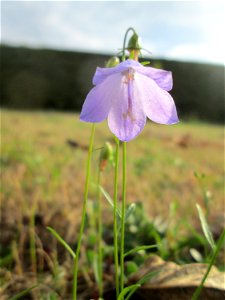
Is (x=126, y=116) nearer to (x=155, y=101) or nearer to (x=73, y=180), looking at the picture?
(x=155, y=101)

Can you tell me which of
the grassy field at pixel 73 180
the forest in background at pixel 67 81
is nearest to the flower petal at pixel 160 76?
the grassy field at pixel 73 180

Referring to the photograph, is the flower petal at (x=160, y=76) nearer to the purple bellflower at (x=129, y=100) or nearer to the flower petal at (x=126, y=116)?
the purple bellflower at (x=129, y=100)

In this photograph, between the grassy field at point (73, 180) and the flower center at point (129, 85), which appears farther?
the grassy field at point (73, 180)

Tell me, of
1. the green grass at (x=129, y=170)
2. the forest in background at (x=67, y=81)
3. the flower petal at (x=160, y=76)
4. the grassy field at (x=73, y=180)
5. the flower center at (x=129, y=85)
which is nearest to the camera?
the flower petal at (x=160, y=76)

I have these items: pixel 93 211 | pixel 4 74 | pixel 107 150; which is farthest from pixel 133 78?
pixel 4 74

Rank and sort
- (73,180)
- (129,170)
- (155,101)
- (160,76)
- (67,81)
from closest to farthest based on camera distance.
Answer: (160,76)
(155,101)
(73,180)
(129,170)
(67,81)

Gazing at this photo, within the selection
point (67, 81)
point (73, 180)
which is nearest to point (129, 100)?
point (73, 180)

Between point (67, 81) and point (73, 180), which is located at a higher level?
point (67, 81)

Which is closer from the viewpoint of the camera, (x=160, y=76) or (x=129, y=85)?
(x=160, y=76)

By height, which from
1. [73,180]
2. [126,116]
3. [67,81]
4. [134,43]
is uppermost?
[67,81]
